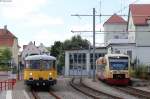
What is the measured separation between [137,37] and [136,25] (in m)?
1.75

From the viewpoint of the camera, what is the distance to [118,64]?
155ft

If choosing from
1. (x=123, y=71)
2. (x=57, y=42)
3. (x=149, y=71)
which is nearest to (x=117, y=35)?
(x=57, y=42)

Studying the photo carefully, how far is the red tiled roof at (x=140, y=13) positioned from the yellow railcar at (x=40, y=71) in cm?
3771

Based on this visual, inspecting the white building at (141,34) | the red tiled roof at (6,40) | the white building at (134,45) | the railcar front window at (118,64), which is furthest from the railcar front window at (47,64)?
the red tiled roof at (6,40)

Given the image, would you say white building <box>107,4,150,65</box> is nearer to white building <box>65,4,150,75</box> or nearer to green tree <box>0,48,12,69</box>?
white building <box>65,4,150,75</box>

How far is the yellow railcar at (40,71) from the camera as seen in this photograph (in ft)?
128

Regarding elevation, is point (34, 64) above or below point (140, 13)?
below

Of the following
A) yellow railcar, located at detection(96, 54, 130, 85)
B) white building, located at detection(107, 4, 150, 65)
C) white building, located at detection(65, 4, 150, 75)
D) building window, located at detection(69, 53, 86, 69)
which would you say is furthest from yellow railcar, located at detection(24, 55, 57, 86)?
building window, located at detection(69, 53, 86, 69)

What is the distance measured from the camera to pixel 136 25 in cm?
8056

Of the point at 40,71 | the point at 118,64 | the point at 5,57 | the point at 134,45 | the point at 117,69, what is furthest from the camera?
the point at 5,57

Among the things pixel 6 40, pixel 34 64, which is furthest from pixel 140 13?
pixel 6 40

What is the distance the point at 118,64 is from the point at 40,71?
10149 mm

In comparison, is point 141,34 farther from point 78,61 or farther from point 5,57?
point 5,57

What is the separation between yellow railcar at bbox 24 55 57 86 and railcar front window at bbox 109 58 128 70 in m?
8.57
